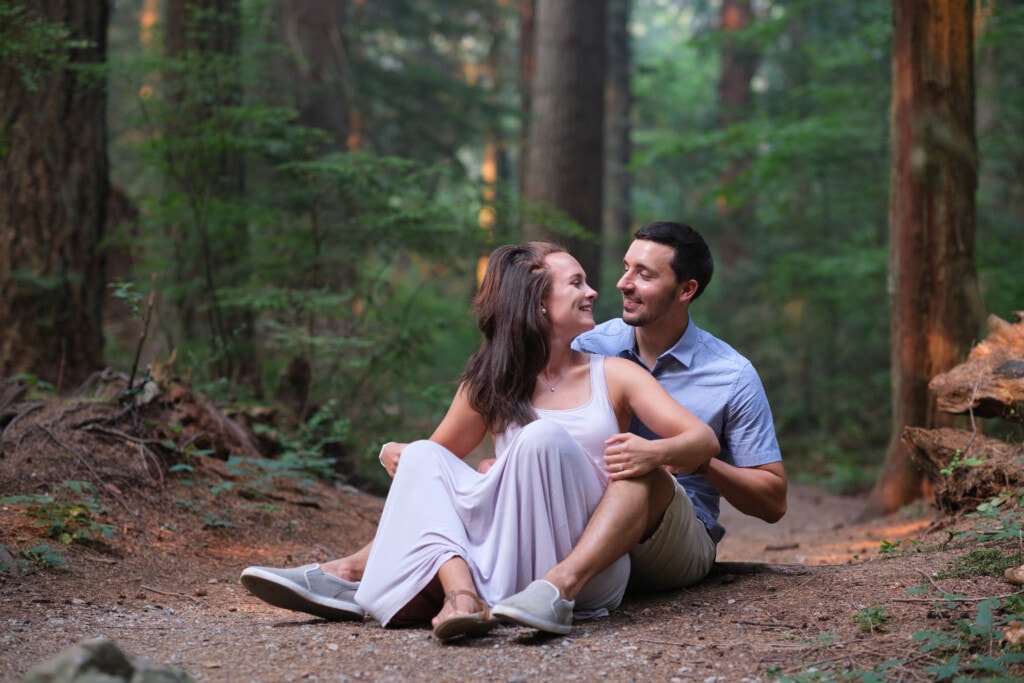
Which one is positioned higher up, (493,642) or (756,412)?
(756,412)

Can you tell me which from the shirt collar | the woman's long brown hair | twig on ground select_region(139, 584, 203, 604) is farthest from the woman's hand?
the shirt collar

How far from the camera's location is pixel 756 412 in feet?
12.2

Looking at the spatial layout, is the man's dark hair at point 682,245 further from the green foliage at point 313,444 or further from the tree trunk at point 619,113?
the tree trunk at point 619,113

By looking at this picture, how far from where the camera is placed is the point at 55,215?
627 centimetres

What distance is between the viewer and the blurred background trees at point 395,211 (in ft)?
22.0

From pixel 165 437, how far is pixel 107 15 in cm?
349

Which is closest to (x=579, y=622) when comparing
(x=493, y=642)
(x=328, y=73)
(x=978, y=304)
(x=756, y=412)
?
(x=493, y=642)

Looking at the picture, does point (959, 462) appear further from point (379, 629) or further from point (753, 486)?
point (379, 629)

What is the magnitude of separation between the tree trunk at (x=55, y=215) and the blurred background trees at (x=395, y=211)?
22 millimetres

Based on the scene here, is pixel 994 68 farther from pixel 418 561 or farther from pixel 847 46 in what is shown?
pixel 418 561

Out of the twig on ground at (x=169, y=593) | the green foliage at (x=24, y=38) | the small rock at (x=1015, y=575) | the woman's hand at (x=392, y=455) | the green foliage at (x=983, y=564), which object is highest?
the green foliage at (x=24, y=38)

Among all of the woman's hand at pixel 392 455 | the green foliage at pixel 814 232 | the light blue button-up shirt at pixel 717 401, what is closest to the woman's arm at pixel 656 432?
the light blue button-up shirt at pixel 717 401

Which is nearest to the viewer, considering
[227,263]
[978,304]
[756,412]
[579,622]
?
[579,622]

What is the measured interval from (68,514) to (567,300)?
8.70 feet
